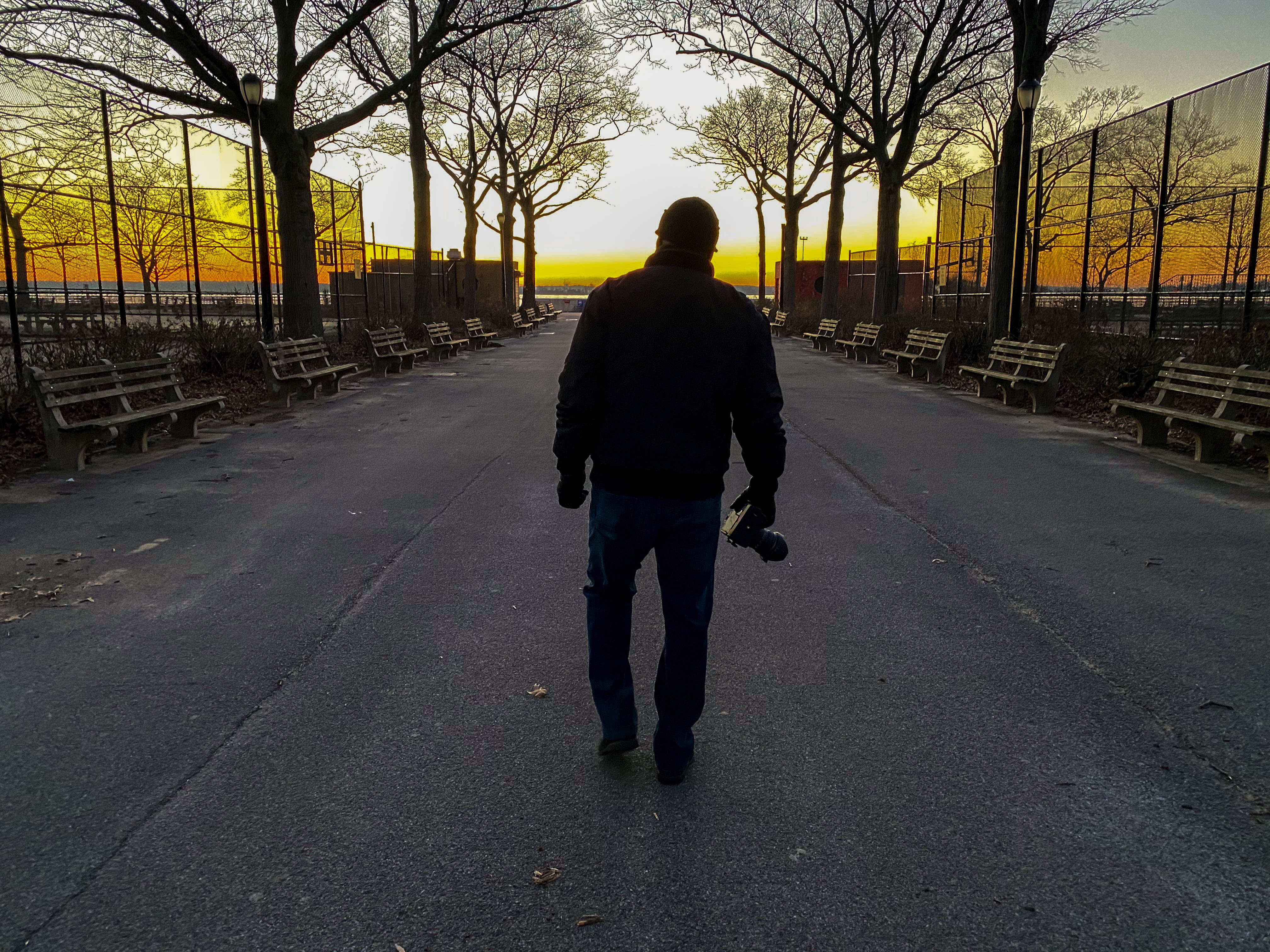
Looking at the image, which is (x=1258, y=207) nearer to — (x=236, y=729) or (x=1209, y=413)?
(x=1209, y=413)

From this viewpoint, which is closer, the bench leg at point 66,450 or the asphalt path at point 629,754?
the asphalt path at point 629,754

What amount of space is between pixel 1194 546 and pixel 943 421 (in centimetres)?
646

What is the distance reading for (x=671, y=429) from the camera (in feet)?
9.88

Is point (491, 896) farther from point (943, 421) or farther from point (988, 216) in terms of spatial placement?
point (988, 216)

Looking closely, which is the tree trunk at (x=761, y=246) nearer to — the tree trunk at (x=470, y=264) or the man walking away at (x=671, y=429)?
the tree trunk at (x=470, y=264)

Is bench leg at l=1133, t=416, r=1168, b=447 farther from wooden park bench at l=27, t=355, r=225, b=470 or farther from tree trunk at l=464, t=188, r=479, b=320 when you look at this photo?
tree trunk at l=464, t=188, r=479, b=320

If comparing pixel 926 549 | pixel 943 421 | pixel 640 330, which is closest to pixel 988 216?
pixel 943 421

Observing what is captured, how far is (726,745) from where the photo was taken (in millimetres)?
3521

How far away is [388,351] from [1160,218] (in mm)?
14967

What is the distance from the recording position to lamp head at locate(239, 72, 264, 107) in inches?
→ 614

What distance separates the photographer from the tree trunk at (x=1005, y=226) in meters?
17.0

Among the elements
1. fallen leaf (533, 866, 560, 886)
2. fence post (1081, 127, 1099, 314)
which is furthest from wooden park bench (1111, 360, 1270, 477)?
fence post (1081, 127, 1099, 314)

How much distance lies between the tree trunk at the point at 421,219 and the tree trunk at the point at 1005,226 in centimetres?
1511

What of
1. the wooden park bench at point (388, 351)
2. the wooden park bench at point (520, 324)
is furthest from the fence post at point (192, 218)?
the wooden park bench at point (520, 324)
